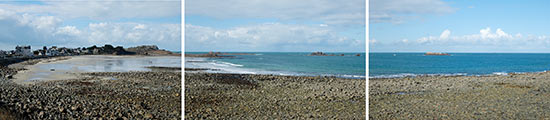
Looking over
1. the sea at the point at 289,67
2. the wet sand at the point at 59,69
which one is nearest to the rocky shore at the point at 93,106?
the wet sand at the point at 59,69

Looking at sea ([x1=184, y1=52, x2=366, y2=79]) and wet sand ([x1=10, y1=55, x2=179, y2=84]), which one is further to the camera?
sea ([x1=184, y1=52, x2=366, y2=79])

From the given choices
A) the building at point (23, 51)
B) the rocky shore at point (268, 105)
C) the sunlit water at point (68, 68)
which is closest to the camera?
the rocky shore at point (268, 105)

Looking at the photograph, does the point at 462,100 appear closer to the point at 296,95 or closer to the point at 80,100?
the point at 296,95

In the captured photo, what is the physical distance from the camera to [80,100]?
613cm

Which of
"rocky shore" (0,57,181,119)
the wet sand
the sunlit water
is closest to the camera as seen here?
"rocky shore" (0,57,181,119)

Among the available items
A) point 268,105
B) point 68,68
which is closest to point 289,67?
→ point 68,68

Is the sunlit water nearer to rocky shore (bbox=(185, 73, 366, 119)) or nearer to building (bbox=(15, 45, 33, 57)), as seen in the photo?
rocky shore (bbox=(185, 73, 366, 119))

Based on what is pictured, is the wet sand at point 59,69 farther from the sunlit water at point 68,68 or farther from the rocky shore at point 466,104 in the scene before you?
the rocky shore at point 466,104

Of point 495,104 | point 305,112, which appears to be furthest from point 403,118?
point 495,104

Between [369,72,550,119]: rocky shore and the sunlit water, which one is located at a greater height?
the sunlit water

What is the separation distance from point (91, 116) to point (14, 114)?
35.7 inches

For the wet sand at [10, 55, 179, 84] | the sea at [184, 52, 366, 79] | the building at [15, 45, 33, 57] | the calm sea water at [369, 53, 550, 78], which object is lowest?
the calm sea water at [369, 53, 550, 78]

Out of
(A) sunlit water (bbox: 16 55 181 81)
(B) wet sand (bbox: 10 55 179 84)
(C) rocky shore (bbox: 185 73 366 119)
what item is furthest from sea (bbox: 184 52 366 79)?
(C) rocky shore (bbox: 185 73 366 119)

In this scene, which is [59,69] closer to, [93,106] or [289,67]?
[93,106]
